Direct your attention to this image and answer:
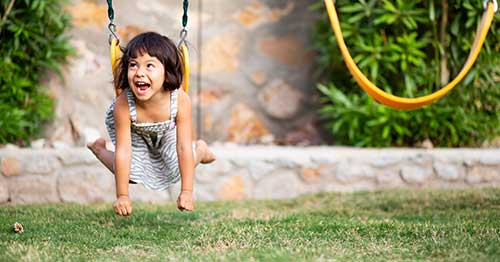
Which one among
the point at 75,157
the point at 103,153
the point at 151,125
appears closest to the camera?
the point at 151,125

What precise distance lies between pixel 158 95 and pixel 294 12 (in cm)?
284

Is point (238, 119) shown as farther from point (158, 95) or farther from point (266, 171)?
point (158, 95)

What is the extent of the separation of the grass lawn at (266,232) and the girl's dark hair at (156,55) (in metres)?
0.67

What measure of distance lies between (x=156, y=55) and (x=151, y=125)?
13.8 inches

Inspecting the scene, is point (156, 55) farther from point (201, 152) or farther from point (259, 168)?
point (259, 168)

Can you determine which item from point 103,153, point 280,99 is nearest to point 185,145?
point 103,153

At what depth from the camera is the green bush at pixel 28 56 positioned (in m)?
5.76

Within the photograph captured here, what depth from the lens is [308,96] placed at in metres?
6.57

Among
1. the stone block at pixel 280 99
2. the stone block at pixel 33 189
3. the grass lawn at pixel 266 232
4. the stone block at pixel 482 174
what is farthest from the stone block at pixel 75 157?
the stone block at pixel 482 174

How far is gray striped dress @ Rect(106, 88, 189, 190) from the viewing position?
397 centimetres

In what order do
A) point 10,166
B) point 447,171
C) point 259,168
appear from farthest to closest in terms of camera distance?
point 447,171, point 259,168, point 10,166

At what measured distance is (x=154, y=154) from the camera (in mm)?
4129

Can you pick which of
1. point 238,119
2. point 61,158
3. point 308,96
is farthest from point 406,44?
point 61,158

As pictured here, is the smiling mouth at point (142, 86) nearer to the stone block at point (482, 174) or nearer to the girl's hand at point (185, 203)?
the girl's hand at point (185, 203)
